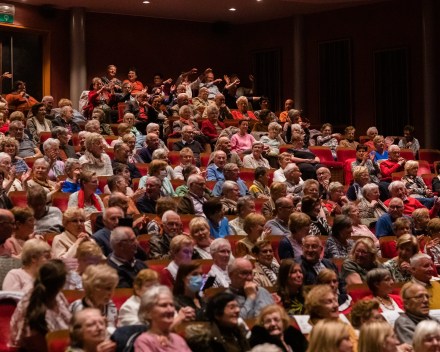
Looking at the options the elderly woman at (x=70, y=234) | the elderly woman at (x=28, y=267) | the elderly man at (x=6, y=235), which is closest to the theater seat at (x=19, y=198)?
the elderly woman at (x=70, y=234)

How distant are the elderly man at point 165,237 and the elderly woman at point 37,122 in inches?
107

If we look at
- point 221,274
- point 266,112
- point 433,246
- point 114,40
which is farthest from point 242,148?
point 114,40

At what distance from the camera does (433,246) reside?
391cm

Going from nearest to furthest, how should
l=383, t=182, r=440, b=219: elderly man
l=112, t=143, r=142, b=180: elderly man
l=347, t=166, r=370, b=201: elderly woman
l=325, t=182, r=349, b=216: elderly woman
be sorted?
l=325, t=182, r=349, b=216: elderly woman → l=383, t=182, r=440, b=219: elderly man → l=112, t=143, r=142, b=180: elderly man → l=347, t=166, r=370, b=201: elderly woman

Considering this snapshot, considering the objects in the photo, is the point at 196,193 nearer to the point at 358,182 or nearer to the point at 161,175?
the point at 161,175

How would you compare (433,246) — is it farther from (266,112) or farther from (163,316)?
(266,112)

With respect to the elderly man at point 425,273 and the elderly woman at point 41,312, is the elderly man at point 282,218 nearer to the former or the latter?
the elderly man at point 425,273

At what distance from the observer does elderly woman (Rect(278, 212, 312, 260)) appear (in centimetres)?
349

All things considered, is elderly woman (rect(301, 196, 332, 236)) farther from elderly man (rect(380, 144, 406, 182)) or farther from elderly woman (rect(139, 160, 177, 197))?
elderly man (rect(380, 144, 406, 182))

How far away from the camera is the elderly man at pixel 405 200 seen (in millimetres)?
4660

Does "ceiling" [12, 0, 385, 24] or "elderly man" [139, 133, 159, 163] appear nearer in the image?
"elderly man" [139, 133, 159, 163]

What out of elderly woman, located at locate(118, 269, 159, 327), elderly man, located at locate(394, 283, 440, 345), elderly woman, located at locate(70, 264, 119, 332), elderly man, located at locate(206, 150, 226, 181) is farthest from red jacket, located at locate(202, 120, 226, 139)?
elderly woman, located at locate(70, 264, 119, 332)

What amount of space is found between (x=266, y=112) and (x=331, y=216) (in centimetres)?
263

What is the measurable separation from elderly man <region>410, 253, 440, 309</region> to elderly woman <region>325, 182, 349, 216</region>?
1245mm
